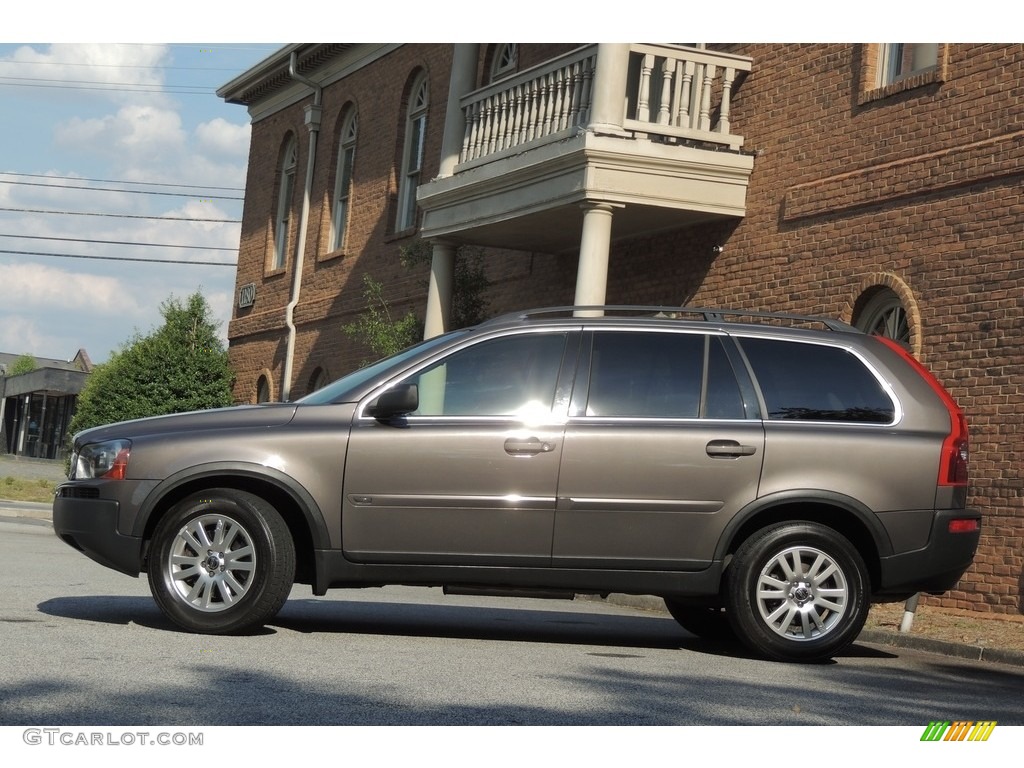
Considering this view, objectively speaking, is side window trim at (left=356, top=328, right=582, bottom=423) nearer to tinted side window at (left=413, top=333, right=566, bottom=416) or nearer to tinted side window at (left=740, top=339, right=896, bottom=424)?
tinted side window at (left=413, top=333, right=566, bottom=416)

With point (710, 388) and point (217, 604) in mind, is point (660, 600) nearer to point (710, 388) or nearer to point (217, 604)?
point (710, 388)

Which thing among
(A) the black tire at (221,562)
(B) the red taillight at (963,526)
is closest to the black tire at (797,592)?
(B) the red taillight at (963,526)

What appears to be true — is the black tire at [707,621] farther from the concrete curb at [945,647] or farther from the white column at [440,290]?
the white column at [440,290]

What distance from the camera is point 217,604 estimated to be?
7895 millimetres

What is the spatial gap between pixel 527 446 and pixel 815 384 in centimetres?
174

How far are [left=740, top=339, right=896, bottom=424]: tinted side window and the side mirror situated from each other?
6.52 feet

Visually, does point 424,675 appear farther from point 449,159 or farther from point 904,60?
point 449,159

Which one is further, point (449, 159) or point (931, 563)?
point (449, 159)

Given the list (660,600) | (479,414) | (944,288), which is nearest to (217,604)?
(479,414)

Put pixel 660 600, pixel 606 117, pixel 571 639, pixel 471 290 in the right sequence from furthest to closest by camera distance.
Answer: pixel 471 290 < pixel 606 117 < pixel 660 600 < pixel 571 639

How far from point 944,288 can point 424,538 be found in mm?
6797

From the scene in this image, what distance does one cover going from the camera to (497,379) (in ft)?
27.0

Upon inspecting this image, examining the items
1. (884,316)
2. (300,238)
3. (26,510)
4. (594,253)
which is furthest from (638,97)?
(26,510)
